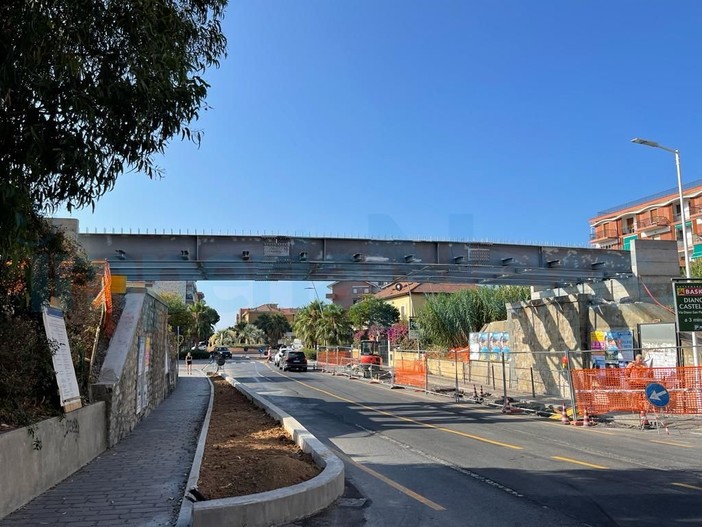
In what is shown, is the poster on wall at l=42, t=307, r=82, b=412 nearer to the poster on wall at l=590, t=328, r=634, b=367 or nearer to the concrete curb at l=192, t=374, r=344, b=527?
the concrete curb at l=192, t=374, r=344, b=527

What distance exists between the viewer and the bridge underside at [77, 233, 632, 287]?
2259cm

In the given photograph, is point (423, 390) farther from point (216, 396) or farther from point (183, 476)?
point (183, 476)

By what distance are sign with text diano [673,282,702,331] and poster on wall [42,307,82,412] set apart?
51.9 feet

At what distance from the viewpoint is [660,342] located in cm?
1959

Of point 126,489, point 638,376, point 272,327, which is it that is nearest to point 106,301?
point 126,489

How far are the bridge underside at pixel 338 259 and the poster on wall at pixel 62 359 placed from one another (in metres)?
13.3

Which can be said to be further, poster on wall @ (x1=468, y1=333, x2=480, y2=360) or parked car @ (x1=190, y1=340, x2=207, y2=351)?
parked car @ (x1=190, y1=340, x2=207, y2=351)

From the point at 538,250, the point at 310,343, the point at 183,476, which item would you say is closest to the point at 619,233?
the point at 310,343

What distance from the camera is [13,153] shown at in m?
4.97

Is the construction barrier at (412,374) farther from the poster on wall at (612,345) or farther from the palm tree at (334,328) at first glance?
the palm tree at (334,328)

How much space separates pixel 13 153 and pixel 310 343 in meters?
60.0

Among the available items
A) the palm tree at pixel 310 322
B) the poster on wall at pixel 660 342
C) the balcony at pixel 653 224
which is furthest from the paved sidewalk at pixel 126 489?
the balcony at pixel 653 224

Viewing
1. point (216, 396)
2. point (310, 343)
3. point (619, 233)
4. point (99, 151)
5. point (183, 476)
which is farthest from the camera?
point (619, 233)

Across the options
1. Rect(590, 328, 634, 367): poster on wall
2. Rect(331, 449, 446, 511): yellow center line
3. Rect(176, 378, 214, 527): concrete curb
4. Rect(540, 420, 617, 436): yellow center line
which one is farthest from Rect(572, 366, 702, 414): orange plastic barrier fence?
Rect(176, 378, 214, 527): concrete curb
